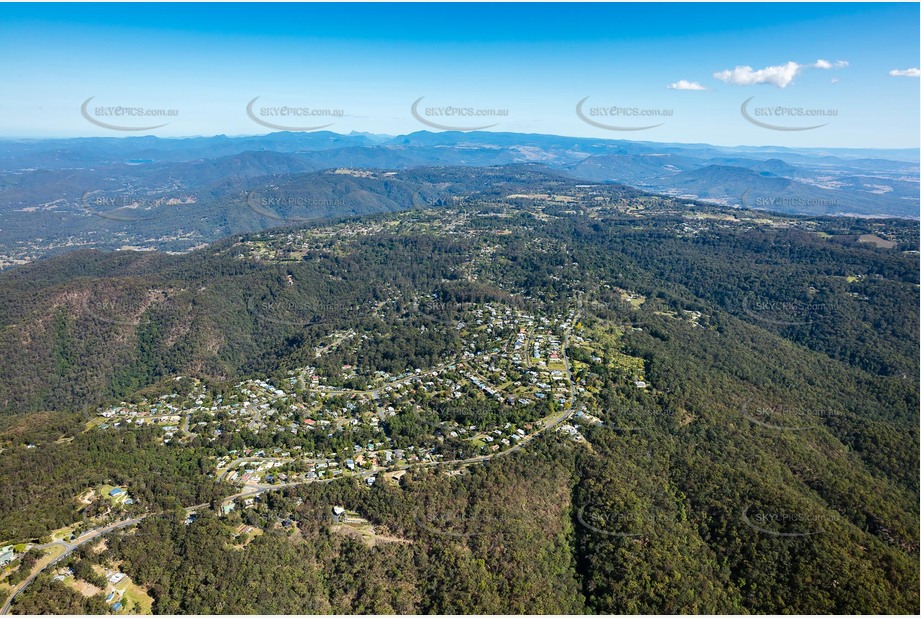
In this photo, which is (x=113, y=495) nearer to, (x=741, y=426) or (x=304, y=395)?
(x=304, y=395)

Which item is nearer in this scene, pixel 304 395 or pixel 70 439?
pixel 70 439

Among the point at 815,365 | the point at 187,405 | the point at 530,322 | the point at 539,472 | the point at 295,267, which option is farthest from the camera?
the point at 295,267

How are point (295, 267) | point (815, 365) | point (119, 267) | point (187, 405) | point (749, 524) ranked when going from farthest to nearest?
point (119, 267)
point (295, 267)
point (815, 365)
point (187, 405)
point (749, 524)

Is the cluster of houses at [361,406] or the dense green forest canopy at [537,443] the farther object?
the cluster of houses at [361,406]

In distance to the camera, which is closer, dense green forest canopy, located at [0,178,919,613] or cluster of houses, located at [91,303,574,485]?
dense green forest canopy, located at [0,178,919,613]

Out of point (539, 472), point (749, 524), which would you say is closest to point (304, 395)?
point (539, 472)

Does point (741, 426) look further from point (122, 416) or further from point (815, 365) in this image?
point (122, 416)

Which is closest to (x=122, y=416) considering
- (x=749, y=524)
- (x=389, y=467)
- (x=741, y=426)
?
(x=389, y=467)

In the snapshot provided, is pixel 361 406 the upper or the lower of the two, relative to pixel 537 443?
lower

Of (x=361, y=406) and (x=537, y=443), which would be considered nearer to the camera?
(x=537, y=443)
